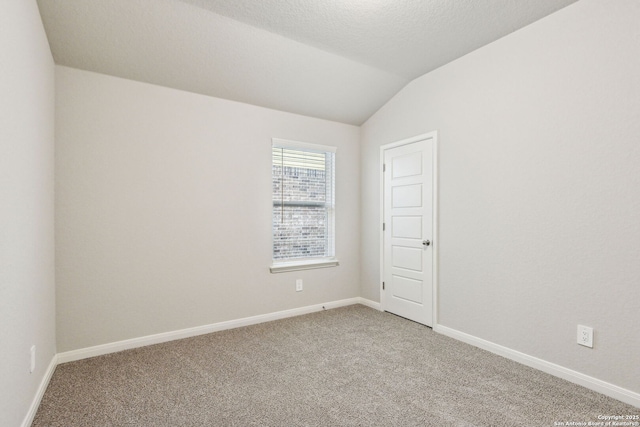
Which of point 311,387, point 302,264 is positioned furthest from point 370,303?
point 311,387

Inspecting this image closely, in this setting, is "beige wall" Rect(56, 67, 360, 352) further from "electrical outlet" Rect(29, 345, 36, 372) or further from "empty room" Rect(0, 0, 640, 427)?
"electrical outlet" Rect(29, 345, 36, 372)

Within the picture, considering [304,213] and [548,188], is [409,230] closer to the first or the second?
[304,213]

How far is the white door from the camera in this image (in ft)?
10.9

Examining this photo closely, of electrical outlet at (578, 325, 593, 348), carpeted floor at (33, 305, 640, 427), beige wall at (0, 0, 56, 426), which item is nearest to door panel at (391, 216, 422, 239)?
carpeted floor at (33, 305, 640, 427)

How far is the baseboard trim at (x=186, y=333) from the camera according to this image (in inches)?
103

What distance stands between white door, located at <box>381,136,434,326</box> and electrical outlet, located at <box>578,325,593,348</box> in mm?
1258

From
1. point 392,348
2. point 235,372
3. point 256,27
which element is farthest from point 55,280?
point 392,348

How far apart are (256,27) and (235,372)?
2709 mm

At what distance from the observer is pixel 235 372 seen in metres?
2.38

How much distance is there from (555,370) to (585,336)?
350 mm

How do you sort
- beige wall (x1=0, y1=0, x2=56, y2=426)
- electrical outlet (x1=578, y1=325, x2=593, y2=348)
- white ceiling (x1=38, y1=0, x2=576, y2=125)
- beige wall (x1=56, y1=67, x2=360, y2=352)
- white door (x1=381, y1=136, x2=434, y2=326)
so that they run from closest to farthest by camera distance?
beige wall (x1=0, y1=0, x2=56, y2=426)
electrical outlet (x1=578, y1=325, x2=593, y2=348)
white ceiling (x1=38, y1=0, x2=576, y2=125)
beige wall (x1=56, y1=67, x2=360, y2=352)
white door (x1=381, y1=136, x2=434, y2=326)

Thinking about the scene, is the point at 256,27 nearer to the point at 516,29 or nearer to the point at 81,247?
the point at 516,29

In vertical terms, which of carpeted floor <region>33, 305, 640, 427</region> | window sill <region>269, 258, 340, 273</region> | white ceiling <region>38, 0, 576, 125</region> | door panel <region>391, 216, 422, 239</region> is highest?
white ceiling <region>38, 0, 576, 125</region>

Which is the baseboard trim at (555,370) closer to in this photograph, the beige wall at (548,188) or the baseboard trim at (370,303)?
the beige wall at (548,188)
